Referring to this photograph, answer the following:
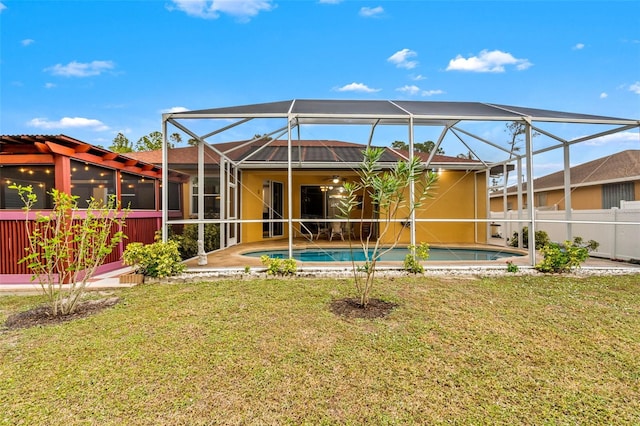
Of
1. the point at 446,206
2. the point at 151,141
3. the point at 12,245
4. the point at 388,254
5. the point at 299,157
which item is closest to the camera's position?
the point at 12,245

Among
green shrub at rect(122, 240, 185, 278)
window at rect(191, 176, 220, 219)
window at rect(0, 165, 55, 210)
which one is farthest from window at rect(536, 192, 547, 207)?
window at rect(0, 165, 55, 210)

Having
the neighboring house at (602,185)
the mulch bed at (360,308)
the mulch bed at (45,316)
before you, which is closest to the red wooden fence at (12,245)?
the mulch bed at (45,316)

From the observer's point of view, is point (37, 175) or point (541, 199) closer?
point (37, 175)

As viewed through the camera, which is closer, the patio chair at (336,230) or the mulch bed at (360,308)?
the mulch bed at (360,308)

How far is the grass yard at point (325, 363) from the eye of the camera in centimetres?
228

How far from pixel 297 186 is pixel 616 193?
15.6 metres

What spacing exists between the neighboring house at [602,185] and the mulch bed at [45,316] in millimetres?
15773

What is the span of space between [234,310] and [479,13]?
14913 millimetres

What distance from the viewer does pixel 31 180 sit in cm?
635

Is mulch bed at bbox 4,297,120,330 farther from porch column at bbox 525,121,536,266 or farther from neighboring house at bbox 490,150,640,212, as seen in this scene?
neighboring house at bbox 490,150,640,212

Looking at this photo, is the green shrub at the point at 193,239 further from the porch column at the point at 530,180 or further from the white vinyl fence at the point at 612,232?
the porch column at the point at 530,180

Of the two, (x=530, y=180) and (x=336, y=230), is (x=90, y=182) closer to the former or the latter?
(x=336, y=230)

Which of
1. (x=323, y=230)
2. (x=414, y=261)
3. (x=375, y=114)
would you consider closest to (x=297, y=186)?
(x=323, y=230)

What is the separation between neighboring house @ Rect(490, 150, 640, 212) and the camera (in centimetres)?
1403
